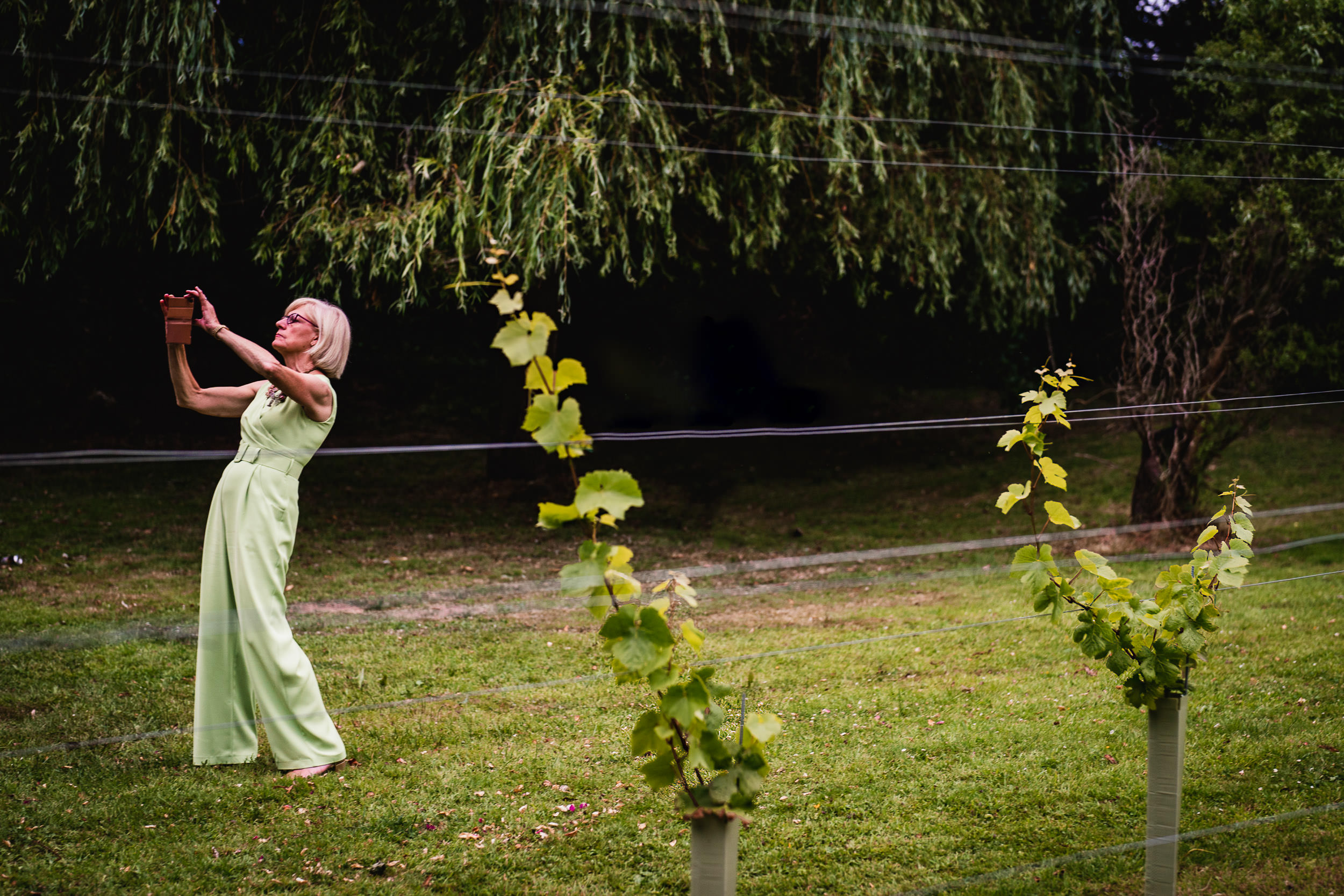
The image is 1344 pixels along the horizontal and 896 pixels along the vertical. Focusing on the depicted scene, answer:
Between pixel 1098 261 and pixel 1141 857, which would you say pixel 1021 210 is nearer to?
pixel 1098 261

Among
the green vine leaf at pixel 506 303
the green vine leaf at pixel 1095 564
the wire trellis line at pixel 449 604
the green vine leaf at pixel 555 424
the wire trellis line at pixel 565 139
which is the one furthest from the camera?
the wire trellis line at pixel 565 139

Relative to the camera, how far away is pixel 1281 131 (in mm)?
8789

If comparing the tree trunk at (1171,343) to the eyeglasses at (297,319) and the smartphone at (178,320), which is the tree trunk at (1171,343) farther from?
the smartphone at (178,320)

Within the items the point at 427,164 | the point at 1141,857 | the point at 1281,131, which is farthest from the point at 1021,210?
the point at 1141,857

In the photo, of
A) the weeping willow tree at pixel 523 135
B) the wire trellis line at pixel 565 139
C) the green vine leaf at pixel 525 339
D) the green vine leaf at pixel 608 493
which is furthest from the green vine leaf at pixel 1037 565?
the wire trellis line at pixel 565 139

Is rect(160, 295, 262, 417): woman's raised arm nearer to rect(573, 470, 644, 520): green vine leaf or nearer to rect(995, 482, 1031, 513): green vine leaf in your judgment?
rect(573, 470, 644, 520): green vine leaf

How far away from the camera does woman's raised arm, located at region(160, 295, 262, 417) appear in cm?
385

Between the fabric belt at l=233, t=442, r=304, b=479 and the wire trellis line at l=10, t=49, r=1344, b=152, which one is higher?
the wire trellis line at l=10, t=49, r=1344, b=152

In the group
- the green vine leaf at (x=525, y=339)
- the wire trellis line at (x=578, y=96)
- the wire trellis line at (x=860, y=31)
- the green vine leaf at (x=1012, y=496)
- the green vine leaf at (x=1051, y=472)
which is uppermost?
the wire trellis line at (x=860, y=31)

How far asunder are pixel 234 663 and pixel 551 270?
5.18 m

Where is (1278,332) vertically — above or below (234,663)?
above

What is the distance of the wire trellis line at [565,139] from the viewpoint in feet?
26.2

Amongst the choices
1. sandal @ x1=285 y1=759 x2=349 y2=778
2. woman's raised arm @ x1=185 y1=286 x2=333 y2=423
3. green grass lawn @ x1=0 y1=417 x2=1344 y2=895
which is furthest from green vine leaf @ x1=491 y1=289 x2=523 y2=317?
sandal @ x1=285 y1=759 x2=349 y2=778

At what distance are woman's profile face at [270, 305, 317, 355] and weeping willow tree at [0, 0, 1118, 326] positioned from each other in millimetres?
3706
